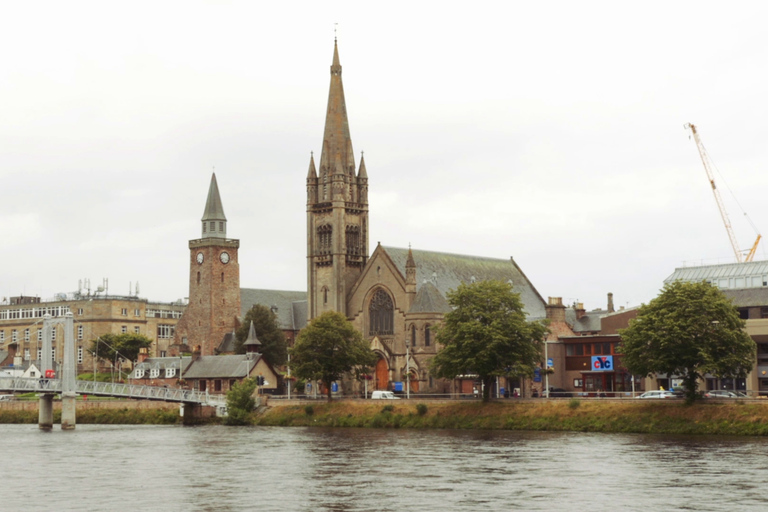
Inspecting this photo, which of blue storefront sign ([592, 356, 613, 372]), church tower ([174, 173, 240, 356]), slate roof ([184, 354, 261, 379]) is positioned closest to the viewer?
blue storefront sign ([592, 356, 613, 372])

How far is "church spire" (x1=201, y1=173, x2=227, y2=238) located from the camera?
644 ft

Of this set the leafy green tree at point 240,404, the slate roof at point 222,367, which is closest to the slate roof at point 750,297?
the leafy green tree at point 240,404

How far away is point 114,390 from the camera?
133500 mm

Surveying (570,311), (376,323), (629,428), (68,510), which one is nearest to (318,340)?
(376,323)

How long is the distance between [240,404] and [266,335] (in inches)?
1738

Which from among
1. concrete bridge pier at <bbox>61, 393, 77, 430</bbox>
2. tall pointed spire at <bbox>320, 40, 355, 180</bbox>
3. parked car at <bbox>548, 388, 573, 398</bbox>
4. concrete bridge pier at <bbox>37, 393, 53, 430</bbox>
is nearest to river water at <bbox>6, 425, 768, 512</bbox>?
parked car at <bbox>548, 388, 573, 398</bbox>

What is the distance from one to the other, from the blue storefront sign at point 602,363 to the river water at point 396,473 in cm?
3914

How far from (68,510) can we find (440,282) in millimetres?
102676

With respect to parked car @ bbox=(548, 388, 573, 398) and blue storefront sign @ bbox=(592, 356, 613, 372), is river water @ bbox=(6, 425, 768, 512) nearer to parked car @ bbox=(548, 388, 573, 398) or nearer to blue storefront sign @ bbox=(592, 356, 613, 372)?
parked car @ bbox=(548, 388, 573, 398)

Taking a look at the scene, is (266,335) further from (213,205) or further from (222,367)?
(213,205)

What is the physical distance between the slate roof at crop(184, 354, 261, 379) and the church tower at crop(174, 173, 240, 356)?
28167 millimetres

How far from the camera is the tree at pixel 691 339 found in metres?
92.8

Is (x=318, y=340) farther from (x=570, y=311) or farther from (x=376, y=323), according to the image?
(x=570, y=311)

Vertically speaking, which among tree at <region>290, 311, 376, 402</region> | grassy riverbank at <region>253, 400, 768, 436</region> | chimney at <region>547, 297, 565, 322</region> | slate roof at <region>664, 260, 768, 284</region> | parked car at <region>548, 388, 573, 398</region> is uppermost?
slate roof at <region>664, 260, 768, 284</region>
